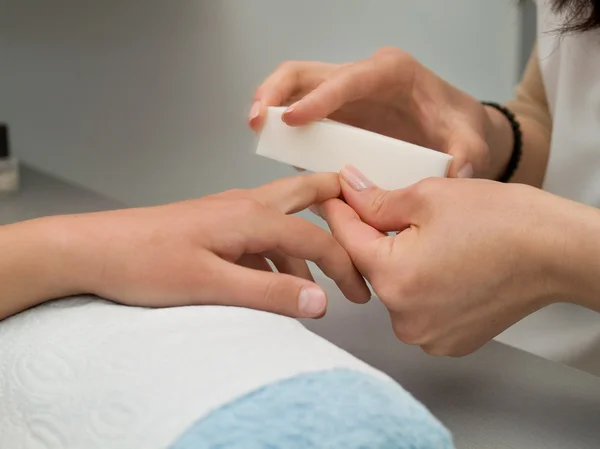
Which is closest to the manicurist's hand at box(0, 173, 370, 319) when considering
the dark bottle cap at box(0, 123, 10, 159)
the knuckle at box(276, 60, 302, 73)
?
the knuckle at box(276, 60, 302, 73)

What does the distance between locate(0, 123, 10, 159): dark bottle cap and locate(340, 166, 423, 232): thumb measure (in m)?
0.70

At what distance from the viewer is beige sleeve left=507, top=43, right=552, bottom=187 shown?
2.40ft

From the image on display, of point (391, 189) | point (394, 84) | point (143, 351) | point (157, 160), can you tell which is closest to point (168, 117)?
point (157, 160)

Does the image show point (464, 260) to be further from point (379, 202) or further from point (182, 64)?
point (182, 64)

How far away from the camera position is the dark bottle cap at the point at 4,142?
99 centimetres

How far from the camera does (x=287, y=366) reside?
0.28m

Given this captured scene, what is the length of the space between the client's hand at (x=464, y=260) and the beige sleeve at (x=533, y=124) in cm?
34

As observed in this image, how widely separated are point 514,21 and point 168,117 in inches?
24.0

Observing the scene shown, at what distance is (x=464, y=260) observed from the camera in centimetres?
40

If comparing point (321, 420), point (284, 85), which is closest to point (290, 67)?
point (284, 85)

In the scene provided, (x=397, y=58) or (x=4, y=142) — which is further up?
(x=397, y=58)

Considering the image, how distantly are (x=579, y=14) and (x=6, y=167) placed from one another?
0.85 meters

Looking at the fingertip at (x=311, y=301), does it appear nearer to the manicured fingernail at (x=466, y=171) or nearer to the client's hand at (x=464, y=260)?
the client's hand at (x=464, y=260)

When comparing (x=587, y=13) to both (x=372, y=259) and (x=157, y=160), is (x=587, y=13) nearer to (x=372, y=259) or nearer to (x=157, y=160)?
(x=372, y=259)
